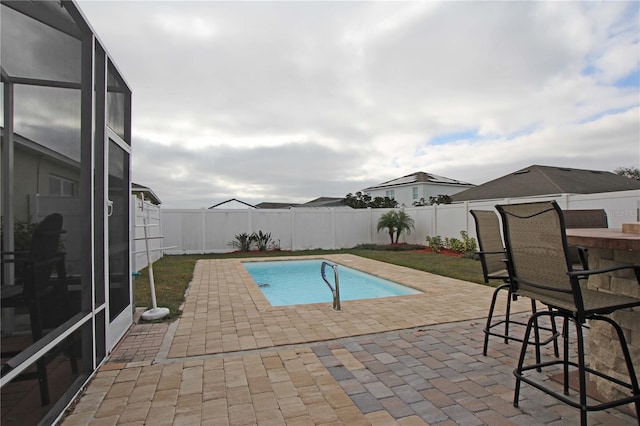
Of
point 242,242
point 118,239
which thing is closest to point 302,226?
point 242,242

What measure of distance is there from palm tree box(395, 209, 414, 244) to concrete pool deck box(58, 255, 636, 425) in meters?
9.57

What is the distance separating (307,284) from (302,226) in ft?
19.7

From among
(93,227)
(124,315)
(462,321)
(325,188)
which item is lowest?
(462,321)

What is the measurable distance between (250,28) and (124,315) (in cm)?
623

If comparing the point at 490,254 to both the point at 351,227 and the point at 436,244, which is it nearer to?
the point at 436,244

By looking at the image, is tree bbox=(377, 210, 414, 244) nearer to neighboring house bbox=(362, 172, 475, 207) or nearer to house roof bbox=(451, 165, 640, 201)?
house roof bbox=(451, 165, 640, 201)

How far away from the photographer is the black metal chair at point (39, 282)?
159cm

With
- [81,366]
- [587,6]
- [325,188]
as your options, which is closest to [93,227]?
[81,366]

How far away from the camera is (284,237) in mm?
14156

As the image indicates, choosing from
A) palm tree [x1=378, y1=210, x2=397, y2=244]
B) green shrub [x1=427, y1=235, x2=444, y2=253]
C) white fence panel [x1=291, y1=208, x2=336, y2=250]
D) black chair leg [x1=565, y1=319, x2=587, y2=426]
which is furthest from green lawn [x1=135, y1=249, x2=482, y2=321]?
black chair leg [x1=565, y1=319, x2=587, y2=426]

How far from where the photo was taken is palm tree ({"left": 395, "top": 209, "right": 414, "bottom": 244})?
14.1 m

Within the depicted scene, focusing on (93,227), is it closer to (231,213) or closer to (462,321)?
(462,321)

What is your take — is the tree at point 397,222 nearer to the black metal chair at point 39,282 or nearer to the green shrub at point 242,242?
the green shrub at point 242,242

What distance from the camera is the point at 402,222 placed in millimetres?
14117
